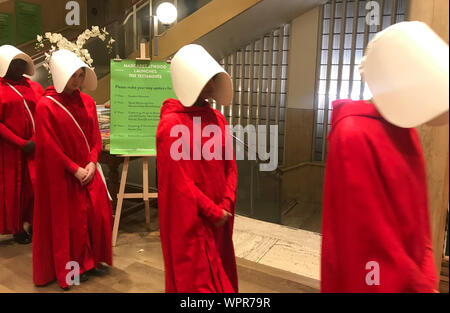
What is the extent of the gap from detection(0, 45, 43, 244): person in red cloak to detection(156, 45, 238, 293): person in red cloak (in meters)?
1.76

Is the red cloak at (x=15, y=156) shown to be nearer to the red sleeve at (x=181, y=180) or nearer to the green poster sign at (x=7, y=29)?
the red sleeve at (x=181, y=180)

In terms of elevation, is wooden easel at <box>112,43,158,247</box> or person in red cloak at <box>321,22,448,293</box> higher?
person in red cloak at <box>321,22,448,293</box>

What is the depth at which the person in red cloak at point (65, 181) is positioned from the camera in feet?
8.19

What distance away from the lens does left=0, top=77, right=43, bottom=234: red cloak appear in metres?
3.14

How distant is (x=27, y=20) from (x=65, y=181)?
5.46 m

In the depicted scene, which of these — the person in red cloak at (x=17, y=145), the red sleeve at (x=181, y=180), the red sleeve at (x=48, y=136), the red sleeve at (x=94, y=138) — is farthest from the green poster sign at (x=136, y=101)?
the red sleeve at (x=181, y=180)

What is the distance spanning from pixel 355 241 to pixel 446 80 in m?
0.57

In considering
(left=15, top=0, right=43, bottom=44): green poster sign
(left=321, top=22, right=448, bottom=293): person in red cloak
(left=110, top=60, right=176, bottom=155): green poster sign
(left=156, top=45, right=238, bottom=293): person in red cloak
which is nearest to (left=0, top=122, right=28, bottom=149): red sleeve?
(left=110, top=60, right=176, bottom=155): green poster sign

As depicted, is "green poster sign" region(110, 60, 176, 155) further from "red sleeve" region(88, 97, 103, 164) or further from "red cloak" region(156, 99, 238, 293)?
"red cloak" region(156, 99, 238, 293)

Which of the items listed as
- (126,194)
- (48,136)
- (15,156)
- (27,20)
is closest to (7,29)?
(27,20)

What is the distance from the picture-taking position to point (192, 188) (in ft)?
6.23

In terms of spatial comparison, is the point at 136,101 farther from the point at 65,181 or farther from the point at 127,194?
the point at 65,181

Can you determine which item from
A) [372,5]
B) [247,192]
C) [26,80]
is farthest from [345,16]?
[26,80]

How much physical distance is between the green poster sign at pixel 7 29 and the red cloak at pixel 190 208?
5668 mm
